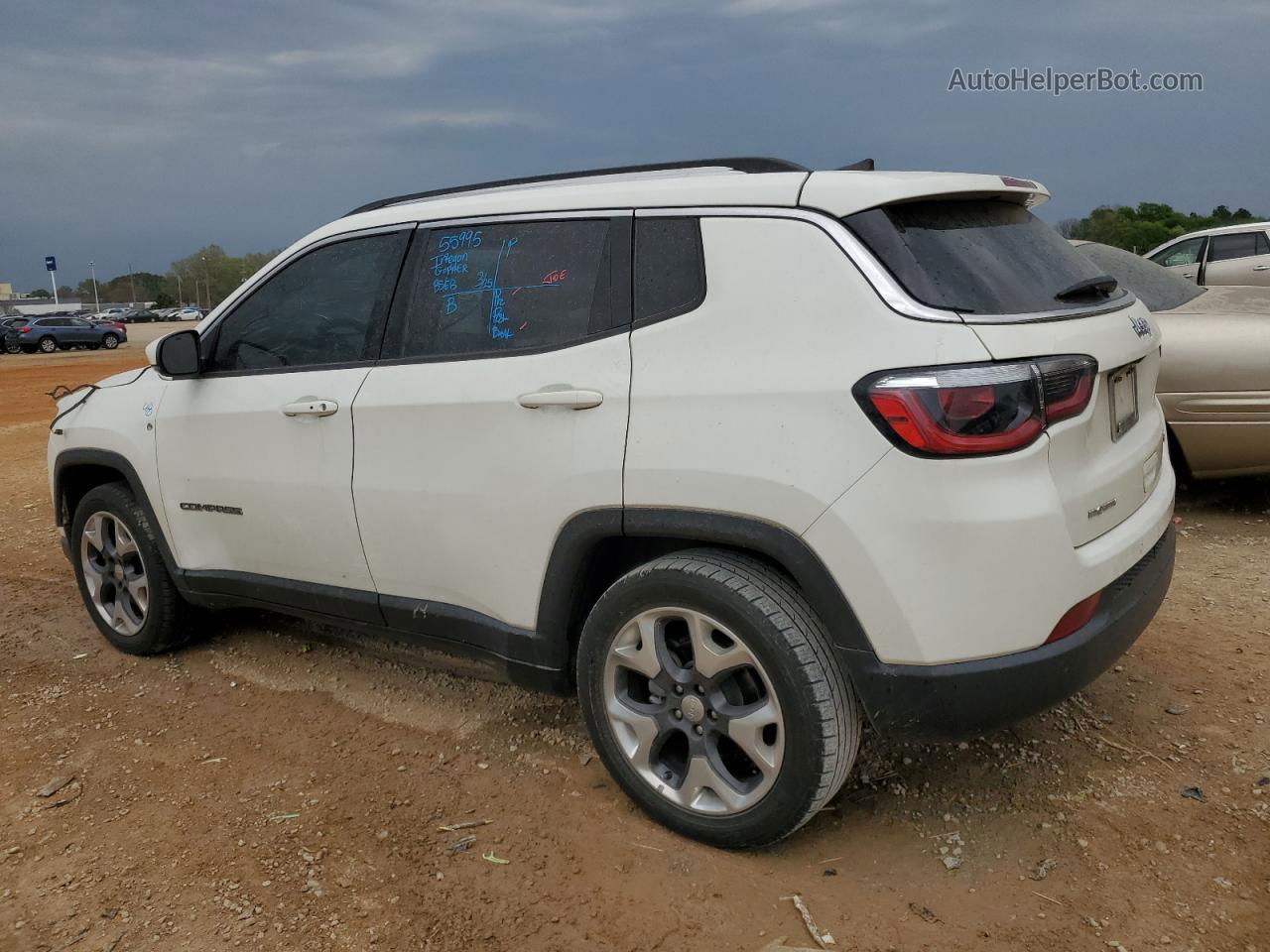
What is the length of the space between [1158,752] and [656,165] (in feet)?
8.18

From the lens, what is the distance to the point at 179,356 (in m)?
4.00

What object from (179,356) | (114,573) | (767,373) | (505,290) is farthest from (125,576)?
(767,373)

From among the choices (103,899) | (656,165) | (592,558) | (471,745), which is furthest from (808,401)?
(103,899)

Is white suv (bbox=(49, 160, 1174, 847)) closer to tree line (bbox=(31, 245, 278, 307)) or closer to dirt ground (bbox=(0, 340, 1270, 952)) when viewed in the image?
dirt ground (bbox=(0, 340, 1270, 952))

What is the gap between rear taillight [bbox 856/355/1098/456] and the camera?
97.3 inches

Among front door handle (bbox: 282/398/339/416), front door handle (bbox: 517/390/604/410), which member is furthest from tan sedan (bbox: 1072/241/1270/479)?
front door handle (bbox: 282/398/339/416)

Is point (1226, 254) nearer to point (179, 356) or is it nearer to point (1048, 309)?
point (1048, 309)

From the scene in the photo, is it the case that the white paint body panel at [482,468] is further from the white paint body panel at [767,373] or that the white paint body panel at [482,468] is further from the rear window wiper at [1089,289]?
the rear window wiper at [1089,289]

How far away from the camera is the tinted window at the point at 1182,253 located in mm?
13977

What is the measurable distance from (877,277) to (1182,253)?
537 inches

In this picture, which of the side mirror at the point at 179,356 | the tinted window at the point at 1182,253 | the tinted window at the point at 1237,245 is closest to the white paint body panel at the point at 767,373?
the side mirror at the point at 179,356

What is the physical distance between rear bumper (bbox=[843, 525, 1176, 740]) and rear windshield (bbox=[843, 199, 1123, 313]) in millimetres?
809

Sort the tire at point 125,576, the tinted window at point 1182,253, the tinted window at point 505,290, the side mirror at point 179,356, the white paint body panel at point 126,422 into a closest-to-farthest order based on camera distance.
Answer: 1. the tinted window at point 505,290
2. the side mirror at point 179,356
3. the white paint body panel at point 126,422
4. the tire at point 125,576
5. the tinted window at point 1182,253

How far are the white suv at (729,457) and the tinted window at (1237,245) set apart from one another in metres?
12.2
